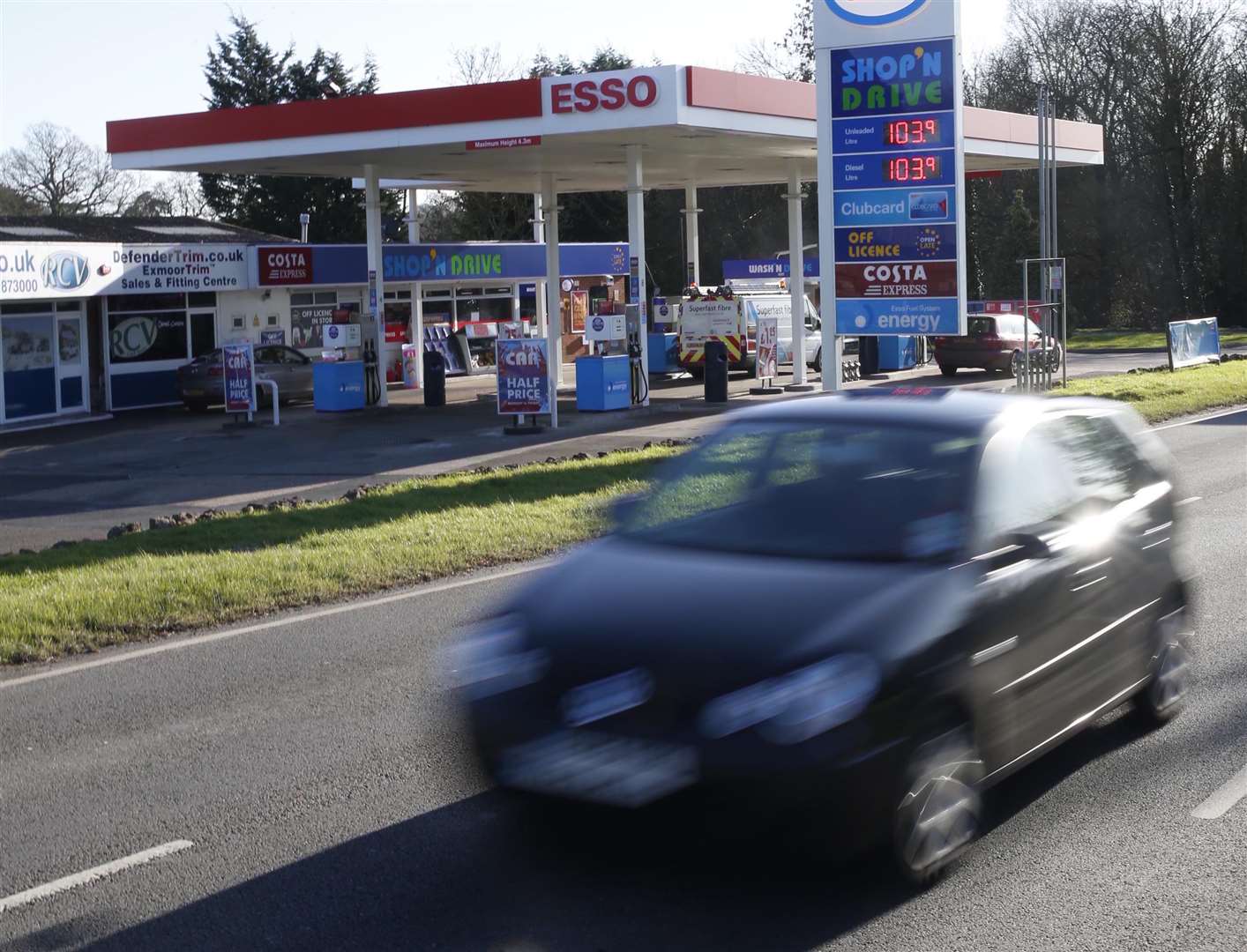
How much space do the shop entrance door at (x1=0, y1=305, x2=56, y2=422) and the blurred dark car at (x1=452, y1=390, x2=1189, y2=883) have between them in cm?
2431

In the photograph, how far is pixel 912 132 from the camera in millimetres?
23422

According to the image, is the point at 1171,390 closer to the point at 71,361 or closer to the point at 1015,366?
the point at 1015,366

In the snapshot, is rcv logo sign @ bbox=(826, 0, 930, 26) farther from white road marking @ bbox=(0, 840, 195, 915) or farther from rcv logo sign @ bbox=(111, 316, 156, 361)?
white road marking @ bbox=(0, 840, 195, 915)

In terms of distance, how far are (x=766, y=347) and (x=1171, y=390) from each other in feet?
26.6

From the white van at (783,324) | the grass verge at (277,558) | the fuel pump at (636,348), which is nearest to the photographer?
the grass verge at (277,558)

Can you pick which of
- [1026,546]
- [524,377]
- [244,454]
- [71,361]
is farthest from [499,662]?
[71,361]

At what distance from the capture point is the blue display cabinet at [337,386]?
29.4m

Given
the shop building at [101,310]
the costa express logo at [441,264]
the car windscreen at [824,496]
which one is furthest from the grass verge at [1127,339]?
the car windscreen at [824,496]

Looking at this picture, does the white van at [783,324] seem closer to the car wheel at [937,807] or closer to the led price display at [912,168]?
the led price display at [912,168]

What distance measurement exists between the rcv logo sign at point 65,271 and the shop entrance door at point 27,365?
81 cm

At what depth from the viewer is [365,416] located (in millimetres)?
28312

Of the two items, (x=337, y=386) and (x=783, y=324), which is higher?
(x=783, y=324)

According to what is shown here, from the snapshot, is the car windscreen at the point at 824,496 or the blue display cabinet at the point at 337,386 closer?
the car windscreen at the point at 824,496

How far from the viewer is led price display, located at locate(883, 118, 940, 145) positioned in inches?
912
